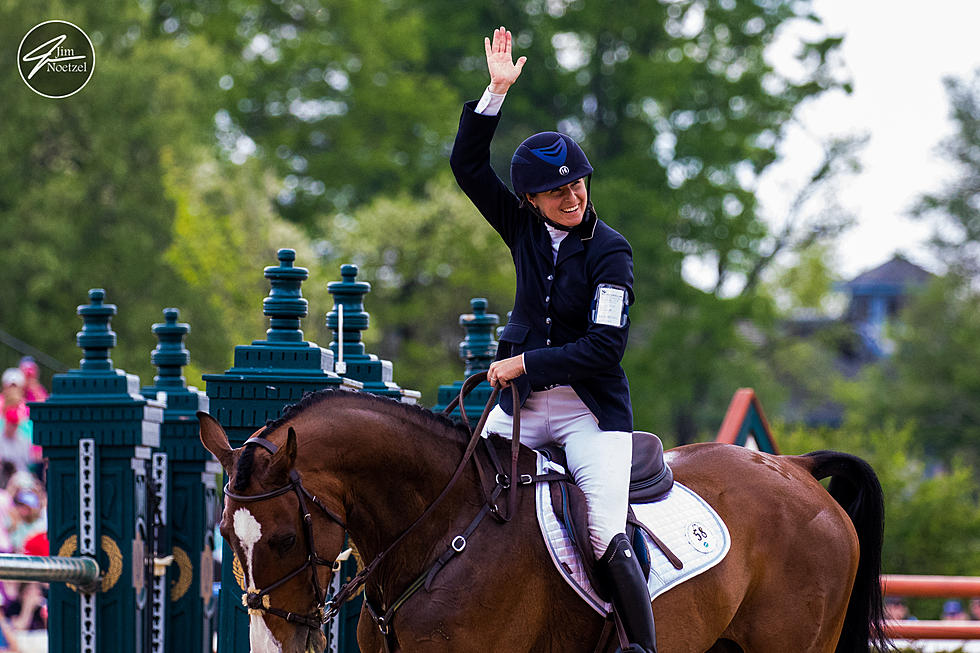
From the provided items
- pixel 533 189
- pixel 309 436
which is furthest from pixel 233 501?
pixel 533 189

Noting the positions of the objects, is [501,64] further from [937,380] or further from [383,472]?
[937,380]

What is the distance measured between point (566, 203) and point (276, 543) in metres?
1.50

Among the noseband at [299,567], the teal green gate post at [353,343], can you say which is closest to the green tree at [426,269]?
the teal green gate post at [353,343]

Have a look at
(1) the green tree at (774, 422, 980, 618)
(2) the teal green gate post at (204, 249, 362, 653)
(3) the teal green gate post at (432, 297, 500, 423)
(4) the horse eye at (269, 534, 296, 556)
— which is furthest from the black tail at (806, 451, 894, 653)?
(1) the green tree at (774, 422, 980, 618)

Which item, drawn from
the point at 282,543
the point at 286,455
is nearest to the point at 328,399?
the point at 286,455

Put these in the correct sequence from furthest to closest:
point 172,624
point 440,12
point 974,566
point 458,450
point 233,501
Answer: point 440,12 < point 974,566 < point 172,624 < point 458,450 < point 233,501

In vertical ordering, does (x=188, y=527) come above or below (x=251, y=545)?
below

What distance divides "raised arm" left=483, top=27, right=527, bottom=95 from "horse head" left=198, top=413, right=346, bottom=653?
1.41 meters

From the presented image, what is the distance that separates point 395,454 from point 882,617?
257 cm

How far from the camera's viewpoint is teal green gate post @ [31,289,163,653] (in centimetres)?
523

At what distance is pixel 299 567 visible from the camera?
3.52m

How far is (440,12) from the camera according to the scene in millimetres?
32312

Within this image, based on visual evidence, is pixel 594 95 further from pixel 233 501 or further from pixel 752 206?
pixel 233 501

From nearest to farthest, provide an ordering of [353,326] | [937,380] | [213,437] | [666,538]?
[213,437] → [666,538] → [353,326] → [937,380]
